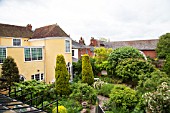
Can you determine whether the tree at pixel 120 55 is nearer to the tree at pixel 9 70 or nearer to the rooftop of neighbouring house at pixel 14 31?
the tree at pixel 9 70

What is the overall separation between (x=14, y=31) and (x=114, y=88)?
60.0ft

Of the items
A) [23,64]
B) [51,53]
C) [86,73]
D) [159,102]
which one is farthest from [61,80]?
[159,102]

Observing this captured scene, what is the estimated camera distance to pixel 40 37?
20.2 m

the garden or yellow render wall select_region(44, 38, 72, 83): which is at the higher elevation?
yellow render wall select_region(44, 38, 72, 83)

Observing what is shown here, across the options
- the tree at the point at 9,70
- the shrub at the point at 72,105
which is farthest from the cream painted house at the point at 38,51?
the shrub at the point at 72,105

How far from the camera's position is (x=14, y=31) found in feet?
76.7

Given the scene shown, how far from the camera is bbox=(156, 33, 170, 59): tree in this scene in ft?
96.2

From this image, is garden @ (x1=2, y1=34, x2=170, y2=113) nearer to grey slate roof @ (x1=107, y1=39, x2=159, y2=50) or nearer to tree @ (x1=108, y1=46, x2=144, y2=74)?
tree @ (x1=108, y1=46, x2=144, y2=74)

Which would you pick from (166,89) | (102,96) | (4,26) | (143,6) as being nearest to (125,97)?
(166,89)

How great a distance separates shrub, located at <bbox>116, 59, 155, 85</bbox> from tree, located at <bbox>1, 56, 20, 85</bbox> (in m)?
11.7

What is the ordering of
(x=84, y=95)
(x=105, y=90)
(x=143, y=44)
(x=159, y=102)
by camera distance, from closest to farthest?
1. (x=159, y=102)
2. (x=84, y=95)
3. (x=105, y=90)
4. (x=143, y=44)

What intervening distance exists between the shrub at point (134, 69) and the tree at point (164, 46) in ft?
44.1

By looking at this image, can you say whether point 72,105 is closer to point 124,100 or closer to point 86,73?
point 124,100

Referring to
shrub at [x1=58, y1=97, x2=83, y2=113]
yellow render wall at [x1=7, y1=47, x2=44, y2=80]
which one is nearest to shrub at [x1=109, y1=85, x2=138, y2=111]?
shrub at [x1=58, y1=97, x2=83, y2=113]
